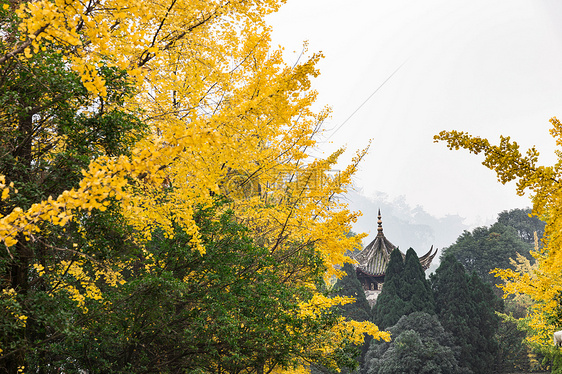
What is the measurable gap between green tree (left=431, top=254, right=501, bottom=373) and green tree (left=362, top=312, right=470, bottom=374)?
1049 mm

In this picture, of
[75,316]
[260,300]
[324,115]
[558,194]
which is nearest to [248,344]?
[260,300]

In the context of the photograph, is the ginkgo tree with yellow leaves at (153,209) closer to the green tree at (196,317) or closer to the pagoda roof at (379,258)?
the green tree at (196,317)

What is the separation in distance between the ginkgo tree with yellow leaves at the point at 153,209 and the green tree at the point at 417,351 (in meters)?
10.8

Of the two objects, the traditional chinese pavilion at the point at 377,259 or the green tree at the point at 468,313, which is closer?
the green tree at the point at 468,313

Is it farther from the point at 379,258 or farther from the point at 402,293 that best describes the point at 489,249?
the point at 402,293

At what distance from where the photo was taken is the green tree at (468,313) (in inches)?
765

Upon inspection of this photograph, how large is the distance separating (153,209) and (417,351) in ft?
49.3

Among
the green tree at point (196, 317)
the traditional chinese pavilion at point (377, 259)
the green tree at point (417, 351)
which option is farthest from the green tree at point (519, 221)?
the green tree at point (196, 317)

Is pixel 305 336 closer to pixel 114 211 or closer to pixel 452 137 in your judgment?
pixel 114 211

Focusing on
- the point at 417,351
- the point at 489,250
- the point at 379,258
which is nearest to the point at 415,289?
the point at 417,351

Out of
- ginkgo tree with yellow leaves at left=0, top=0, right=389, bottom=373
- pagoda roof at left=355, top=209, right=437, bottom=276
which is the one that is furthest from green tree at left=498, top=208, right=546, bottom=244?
ginkgo tree with yellow leaves at left=0, top=0, right=389, bottom=373

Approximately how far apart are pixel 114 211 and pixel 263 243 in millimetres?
3932

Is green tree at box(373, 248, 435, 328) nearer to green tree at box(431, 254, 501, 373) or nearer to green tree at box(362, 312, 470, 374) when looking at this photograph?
green tree at box(431, 254, 501, 373)

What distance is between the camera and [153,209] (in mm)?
4664
